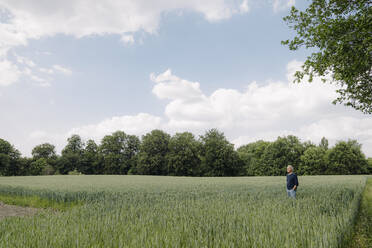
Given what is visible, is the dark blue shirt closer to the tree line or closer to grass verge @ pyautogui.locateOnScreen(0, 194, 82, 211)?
grass verge @ pyautogui.locateOnScreen(0, 194, 82, 211)

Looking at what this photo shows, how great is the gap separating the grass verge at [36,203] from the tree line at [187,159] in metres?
50.6

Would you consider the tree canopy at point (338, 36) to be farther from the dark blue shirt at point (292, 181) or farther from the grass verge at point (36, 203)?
the grass verge at point (36, 203)

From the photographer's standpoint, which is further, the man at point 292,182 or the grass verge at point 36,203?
the grass verge at point 36,203

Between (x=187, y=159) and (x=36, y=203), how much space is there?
55007 millimetres

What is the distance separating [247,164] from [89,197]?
7177 cm

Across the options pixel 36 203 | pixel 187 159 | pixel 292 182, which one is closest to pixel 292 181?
pixel 292 182

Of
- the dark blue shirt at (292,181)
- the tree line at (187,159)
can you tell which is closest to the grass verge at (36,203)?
the dark blue shirt at (292,181)

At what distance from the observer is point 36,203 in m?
14.1

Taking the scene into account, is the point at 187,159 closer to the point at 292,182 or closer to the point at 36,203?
the point at 36,203

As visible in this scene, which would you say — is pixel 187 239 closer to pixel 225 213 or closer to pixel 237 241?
pixel 237 241

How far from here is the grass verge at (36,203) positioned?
511 inches

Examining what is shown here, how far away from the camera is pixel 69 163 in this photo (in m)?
73.8

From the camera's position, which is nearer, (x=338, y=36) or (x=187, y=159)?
(x=338, y=36)

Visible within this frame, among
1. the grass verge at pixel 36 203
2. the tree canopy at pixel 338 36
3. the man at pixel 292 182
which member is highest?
the tree canopy at pixel 338 36
